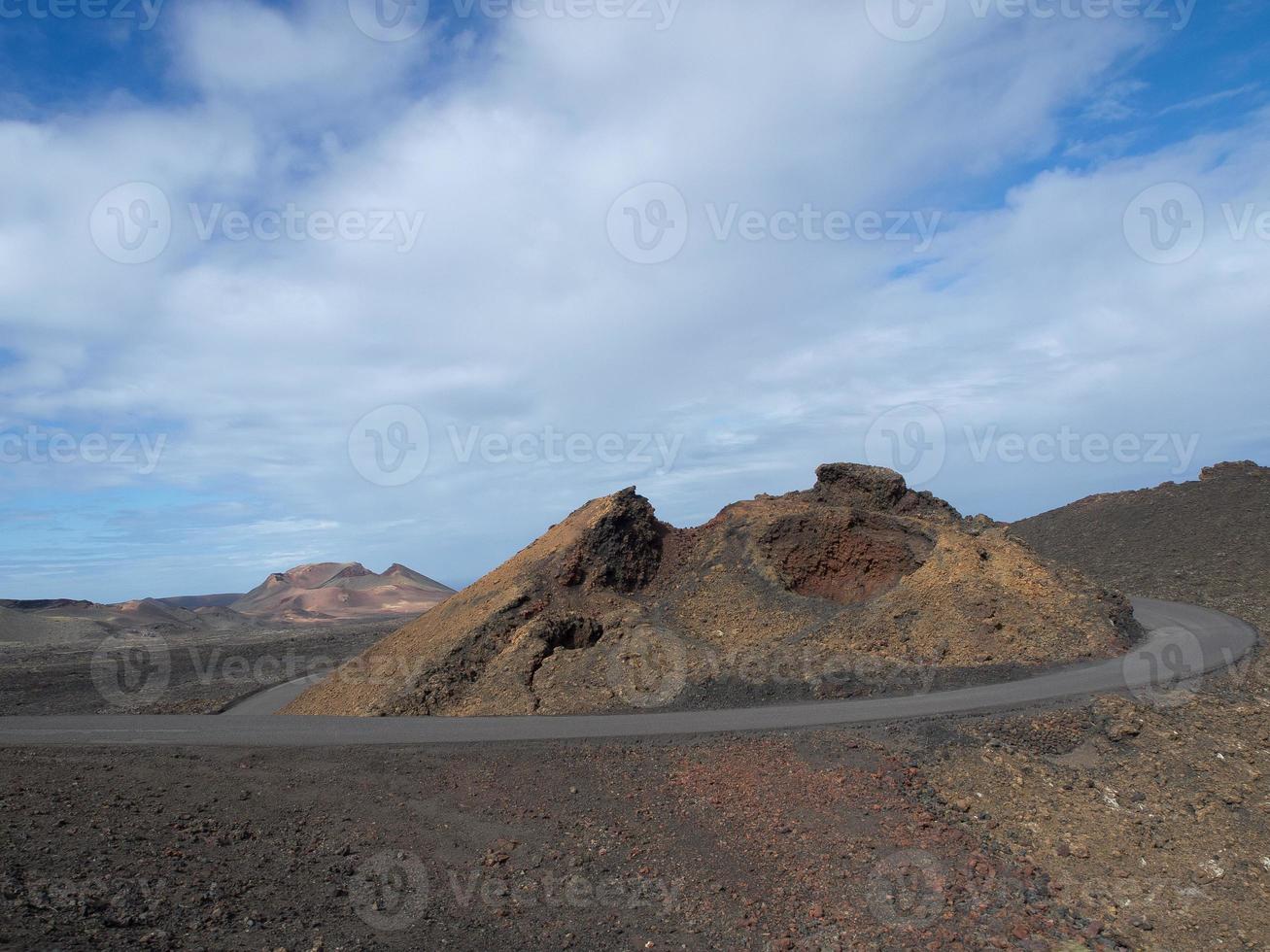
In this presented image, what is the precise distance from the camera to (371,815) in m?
11.2

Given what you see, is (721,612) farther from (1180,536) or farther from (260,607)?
(260,607)

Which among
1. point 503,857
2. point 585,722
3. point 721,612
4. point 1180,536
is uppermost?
point 1180,536

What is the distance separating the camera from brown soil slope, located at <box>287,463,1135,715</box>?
19188 millimetres

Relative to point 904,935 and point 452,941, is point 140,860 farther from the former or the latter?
point 904,935

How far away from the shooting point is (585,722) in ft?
54.6

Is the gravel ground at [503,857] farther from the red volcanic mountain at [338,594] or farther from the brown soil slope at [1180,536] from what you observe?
the red volcanic mountain at [338,594]

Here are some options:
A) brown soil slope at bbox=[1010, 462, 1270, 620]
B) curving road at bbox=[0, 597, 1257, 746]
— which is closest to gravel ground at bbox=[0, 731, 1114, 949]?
curving road at bbox=[0, 597, 1257, 746]

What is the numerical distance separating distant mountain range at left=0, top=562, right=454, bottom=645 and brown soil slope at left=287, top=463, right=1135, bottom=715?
44.3 m

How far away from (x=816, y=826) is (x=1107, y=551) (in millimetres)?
36350

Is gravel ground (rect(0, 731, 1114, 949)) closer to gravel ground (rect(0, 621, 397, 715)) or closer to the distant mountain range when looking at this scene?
gravel ground (rect(0, 621, 397, 715))

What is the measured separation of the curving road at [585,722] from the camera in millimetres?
15648

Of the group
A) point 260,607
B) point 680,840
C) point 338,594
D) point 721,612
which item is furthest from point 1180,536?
point 260,607

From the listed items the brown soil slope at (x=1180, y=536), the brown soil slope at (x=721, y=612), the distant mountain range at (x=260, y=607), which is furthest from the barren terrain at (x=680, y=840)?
the distant mountain range at (x=260, y=607)

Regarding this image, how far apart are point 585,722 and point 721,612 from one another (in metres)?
6.67
